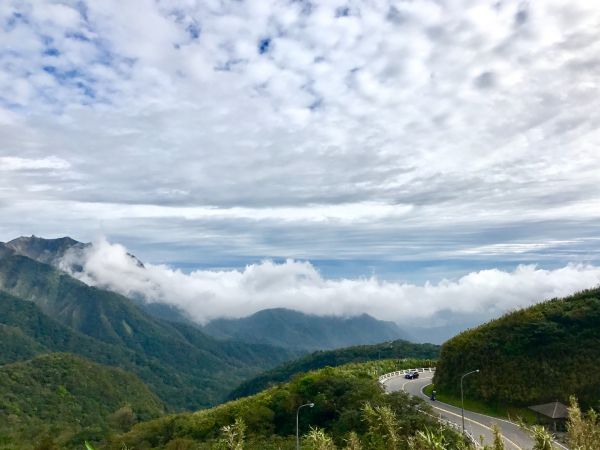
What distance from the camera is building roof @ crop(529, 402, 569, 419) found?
53438mm

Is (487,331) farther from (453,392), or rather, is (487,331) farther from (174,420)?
(174,420)

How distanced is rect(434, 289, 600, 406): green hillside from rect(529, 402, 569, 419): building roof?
2.60m

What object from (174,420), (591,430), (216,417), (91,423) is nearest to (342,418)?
(216,417)

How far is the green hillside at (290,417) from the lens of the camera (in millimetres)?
55156

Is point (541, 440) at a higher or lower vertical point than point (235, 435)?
higher

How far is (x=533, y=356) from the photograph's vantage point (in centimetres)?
6631

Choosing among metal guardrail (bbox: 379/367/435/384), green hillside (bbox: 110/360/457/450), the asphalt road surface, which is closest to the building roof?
the asphalt road surface

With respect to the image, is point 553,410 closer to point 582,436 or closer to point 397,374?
point 397,374

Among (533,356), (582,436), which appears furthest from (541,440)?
(533,356)

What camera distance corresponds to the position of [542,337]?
224ft

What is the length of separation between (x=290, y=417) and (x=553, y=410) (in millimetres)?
35245

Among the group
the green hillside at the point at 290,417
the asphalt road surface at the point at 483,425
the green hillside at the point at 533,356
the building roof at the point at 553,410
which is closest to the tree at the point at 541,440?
the asphalt road surface at the point at 483,425

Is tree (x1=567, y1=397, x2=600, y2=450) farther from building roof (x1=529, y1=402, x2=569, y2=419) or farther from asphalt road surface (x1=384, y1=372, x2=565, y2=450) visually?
building roof (x1=529, y1=402, x2=569, y2=419)

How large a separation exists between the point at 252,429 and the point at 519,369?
126 feet
